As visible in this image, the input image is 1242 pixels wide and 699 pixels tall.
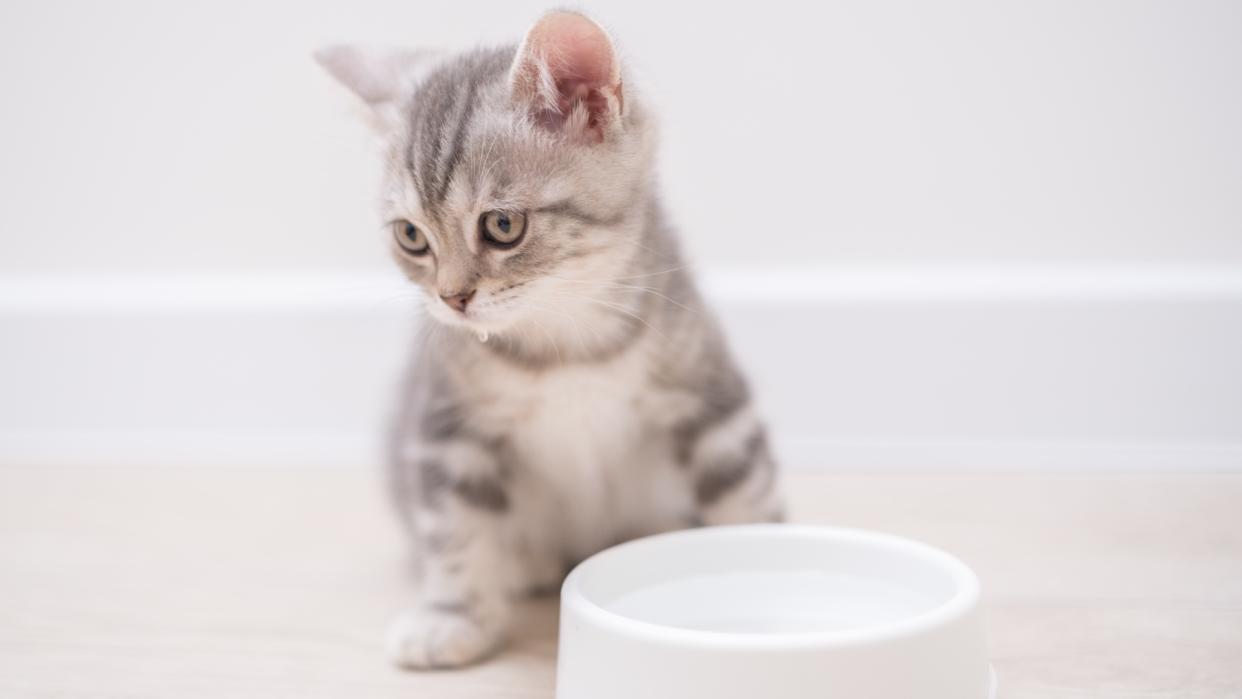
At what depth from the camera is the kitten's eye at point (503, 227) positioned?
38.7 inches

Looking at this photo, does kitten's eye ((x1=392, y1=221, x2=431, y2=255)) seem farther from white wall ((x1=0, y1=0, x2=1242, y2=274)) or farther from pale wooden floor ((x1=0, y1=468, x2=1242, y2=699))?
white wall ((x1=0, y1=0, x2=1242, y2=274))

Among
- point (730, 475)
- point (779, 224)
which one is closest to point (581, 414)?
point (730, 475)

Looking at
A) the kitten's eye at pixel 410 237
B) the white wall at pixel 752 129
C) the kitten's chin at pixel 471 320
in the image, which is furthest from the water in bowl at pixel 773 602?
the white wall at pixel 752 129

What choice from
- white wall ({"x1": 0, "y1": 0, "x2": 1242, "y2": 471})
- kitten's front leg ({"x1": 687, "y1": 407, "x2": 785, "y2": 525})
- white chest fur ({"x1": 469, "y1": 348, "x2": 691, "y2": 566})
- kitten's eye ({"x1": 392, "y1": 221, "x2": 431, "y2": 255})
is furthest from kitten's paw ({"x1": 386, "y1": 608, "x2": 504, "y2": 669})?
white wall ({"x1": 0, "y1": 0, "x2": 1242, "y2": 471})

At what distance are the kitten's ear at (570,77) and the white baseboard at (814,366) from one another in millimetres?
660

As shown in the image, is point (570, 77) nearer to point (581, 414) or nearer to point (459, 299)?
point (459, 299)

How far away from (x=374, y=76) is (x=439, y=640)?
552mm

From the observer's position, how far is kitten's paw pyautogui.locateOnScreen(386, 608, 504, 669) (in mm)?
1077

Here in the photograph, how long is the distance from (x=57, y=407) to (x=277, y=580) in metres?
0.83

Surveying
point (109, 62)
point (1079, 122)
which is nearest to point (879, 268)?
point (1079, 122)

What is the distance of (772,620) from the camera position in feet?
3.26

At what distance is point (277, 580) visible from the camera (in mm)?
1322

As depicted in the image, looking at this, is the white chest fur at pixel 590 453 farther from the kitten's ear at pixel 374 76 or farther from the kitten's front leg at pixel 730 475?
the kitten's ear at pixel 374 76

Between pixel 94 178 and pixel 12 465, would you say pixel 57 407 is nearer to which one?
pixel 12 465
